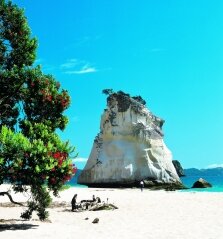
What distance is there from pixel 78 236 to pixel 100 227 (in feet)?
11.2

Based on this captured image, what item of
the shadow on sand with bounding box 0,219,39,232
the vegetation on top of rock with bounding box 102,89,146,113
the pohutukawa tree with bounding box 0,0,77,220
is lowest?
the shadow on sand with bounding box 0,219,39,232

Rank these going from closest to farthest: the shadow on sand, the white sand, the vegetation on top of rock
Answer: the white sand
the shadow on sand
the vegetation on top of rock

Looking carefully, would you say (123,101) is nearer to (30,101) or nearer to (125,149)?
(125,149)

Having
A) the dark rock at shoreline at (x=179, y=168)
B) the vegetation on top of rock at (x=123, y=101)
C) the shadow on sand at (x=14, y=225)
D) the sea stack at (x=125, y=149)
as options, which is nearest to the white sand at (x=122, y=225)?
the shadow on sand at (x=14, y=225)

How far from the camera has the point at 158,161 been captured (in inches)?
3378

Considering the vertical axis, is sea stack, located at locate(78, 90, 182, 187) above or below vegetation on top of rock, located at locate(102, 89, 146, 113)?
below

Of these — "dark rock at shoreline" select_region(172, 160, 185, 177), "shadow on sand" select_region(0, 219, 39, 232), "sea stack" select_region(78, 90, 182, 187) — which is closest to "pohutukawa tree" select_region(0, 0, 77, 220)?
"shadow on sand" select_region(0, 219, 39, 232)

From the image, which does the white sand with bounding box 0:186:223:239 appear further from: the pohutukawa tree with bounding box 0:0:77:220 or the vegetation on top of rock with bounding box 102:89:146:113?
the vegetation on top of rock with bounding box 102:89:146:113

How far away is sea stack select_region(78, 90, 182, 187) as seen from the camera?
277 ft

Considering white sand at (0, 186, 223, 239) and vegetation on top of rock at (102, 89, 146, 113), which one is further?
vegetation on top of rock at (102, 89, 146, 113)

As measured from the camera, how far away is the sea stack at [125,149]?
277 ft

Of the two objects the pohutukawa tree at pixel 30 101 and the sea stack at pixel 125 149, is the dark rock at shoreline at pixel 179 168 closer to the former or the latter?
the sea stack at pixel 125 149

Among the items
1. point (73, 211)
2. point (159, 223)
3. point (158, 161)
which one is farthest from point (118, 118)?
point (159, 223)

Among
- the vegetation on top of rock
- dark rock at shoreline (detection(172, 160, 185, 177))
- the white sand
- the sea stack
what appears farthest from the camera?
dark rock at shoreline (detection(172, 160, 185, 177))
